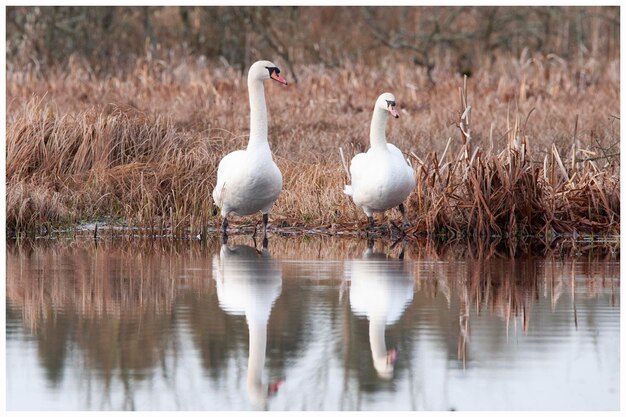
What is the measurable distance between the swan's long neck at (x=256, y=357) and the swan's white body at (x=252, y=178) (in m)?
3.95

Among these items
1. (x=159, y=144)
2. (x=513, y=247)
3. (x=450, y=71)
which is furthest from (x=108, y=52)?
(x=513, y=247)

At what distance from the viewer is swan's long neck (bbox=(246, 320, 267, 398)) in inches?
207

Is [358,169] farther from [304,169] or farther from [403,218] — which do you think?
[304,169]

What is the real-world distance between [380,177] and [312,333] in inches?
172

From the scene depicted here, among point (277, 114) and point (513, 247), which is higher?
point (277, 114)

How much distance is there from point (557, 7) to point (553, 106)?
28.2 ft

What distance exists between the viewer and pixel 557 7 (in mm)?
26609

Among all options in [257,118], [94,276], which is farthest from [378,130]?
[94,276]

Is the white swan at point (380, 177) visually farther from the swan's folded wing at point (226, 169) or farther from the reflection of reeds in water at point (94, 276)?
the reflection of reeds in water at point (94, 276)

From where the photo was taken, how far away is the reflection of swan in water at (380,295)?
5898mm

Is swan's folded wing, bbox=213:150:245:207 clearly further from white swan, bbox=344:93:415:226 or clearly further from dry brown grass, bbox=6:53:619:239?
white swan, bbox=344:93:415:226

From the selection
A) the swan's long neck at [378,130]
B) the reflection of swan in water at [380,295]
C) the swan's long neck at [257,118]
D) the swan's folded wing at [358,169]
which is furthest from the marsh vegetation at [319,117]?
the reflection of swan in water at [380,295]

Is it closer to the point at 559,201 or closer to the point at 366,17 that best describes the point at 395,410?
the point at 559,201

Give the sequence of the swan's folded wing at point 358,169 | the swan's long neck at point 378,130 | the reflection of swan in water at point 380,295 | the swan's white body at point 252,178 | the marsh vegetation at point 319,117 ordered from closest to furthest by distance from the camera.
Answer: the reflection of swan in water at point 380,295, the swan's white body at point 252,178, the swan's folded wing at point 358,169, the swan's long neck at point 378,130, the marsh vegetation at point 319,117
